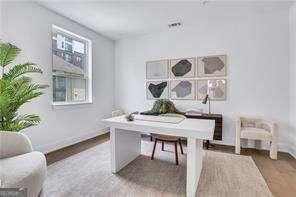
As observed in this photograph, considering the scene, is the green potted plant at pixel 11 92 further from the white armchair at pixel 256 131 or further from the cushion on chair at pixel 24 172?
the white armchair at pixel 256 131

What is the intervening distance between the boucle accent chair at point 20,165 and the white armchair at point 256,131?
3.06m

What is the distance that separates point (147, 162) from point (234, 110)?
218cm

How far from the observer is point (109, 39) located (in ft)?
16.2

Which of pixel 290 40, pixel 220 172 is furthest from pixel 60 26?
pixel 290 40

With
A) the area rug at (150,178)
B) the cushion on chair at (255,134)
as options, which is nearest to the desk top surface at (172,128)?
the area rug at (150,178)

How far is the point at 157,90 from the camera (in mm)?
4469

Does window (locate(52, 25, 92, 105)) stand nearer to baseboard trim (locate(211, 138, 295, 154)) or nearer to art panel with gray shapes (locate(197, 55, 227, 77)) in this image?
art panel with gray shapes (locate(197, 55, 227, 77))

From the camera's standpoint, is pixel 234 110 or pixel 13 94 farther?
pixel 234 110

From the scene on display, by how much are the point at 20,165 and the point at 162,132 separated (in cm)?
137

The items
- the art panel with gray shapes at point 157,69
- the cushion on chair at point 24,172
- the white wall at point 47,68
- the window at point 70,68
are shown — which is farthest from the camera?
the art panel with gray shapes at point 157,69

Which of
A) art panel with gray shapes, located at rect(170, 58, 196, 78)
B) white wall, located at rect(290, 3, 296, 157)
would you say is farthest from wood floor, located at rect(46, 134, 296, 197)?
art panel with gray shapes, located at rect(170, 58, 196, 78)

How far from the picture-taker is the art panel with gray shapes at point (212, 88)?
3.77 m

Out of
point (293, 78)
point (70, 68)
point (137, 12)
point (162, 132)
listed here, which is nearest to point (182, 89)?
point (137, 12)

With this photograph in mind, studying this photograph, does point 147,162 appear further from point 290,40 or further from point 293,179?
→ point 290,40
